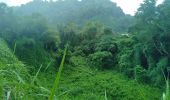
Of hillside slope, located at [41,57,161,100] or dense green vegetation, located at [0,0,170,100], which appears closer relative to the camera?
hillside slope, located at [41,57,161,100]

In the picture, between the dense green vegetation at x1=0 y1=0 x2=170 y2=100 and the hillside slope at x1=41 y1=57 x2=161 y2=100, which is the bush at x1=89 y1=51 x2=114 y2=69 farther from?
the hillside slope at x1=41 y1=57 x2=161 y2=100

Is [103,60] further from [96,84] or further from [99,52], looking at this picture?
[96,84]

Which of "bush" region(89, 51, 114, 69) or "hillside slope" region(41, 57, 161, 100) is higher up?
"bush" region(89, 51, 114, 69)

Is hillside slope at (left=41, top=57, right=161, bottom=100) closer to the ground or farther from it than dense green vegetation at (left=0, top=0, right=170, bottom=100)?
closer to the ground

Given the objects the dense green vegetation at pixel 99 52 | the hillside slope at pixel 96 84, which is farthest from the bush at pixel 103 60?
the hillside slope at pixel 96 84

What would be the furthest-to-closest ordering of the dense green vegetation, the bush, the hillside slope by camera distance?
the bush → the dense green vegetation → the hillside slope

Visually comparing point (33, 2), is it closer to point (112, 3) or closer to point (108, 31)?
point (112, 3)

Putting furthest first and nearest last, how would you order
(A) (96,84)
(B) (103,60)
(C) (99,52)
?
(C) (99,52), (B) (103,60), (A) (96,84)

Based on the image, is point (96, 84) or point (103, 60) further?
point (103, 60)

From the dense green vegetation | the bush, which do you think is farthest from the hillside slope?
the bush

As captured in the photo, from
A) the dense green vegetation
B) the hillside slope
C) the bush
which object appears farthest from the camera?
the bush

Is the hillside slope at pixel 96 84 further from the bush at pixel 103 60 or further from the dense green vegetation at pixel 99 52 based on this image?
the bush at pixel 103 60

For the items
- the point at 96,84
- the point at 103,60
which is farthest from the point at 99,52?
the point at 96,84

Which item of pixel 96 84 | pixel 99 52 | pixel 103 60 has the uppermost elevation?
pixel 99 52
